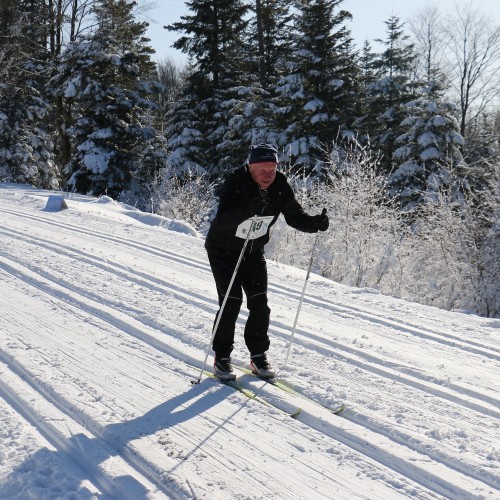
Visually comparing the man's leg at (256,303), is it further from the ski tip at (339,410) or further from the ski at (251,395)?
the ski tip at (339,410)

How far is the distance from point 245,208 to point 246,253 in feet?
1.23

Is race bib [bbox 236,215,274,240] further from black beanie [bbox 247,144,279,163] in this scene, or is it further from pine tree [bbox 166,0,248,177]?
pine tree [bbox 166,0,248,177]

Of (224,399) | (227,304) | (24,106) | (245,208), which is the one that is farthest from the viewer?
(24,106)

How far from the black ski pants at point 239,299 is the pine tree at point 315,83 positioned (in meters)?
16.6

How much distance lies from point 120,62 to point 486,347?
17.5m

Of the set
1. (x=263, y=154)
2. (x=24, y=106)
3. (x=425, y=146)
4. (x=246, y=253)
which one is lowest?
(x=246, y=253)

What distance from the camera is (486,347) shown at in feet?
16.9

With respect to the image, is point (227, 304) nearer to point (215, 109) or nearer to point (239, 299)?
point (239, 299)

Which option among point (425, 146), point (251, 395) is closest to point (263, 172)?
point (251, 395)

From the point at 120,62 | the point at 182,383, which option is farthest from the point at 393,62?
the point at 182,383

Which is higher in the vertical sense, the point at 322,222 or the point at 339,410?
the point at 322,222

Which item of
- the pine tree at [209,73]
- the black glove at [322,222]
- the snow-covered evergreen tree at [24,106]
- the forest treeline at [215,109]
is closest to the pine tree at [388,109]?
the forest treeline at [215,109]

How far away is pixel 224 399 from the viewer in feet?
12.0

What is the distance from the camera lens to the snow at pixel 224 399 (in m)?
2.73
